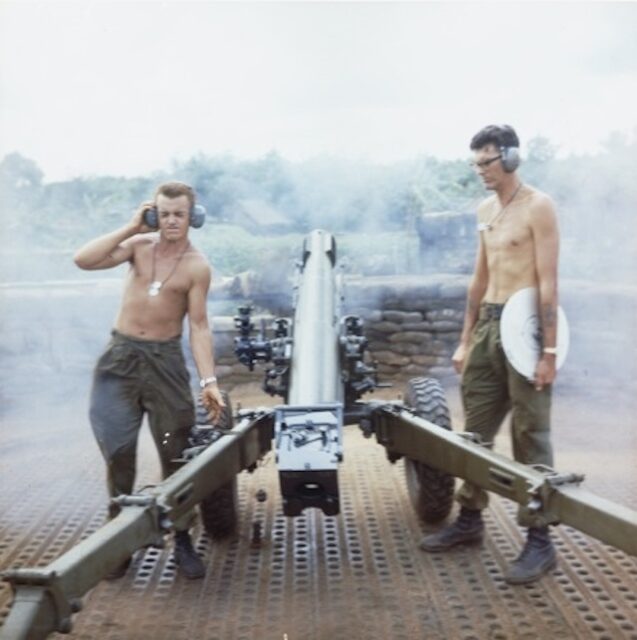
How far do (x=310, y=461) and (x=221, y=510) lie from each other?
1.16 metres

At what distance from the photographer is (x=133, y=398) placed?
395 centimetres

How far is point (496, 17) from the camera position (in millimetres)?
8312

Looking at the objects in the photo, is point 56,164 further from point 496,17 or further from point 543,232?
point 543,232

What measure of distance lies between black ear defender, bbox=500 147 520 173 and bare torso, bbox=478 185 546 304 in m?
0.13

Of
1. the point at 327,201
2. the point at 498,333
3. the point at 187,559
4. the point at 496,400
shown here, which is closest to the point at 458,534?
the point at 496,400

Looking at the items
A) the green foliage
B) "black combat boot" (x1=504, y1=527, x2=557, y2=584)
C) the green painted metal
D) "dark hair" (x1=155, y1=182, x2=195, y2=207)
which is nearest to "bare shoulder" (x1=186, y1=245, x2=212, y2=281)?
"dark hair" (x1=155, y1=182, x2=195, y2=207)

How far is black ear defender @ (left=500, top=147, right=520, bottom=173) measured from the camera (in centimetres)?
385

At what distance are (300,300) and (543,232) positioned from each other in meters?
1.53

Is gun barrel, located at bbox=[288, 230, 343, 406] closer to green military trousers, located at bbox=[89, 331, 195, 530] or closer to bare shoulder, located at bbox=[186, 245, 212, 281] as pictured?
green military trousers, located at bbox=[89, 331, 195, 530]

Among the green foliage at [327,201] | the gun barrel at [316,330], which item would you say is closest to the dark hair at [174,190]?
the gun barrel at [316,330]

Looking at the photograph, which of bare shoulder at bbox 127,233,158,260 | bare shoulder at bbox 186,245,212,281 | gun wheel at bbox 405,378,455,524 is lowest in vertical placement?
gun wheel at bbox 405,378,455,524

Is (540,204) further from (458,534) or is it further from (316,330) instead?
(458,534)

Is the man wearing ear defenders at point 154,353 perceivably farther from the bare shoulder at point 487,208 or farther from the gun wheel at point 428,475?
the bare shoulder at point 487,208

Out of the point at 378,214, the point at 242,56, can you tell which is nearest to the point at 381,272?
the point at 378,214
